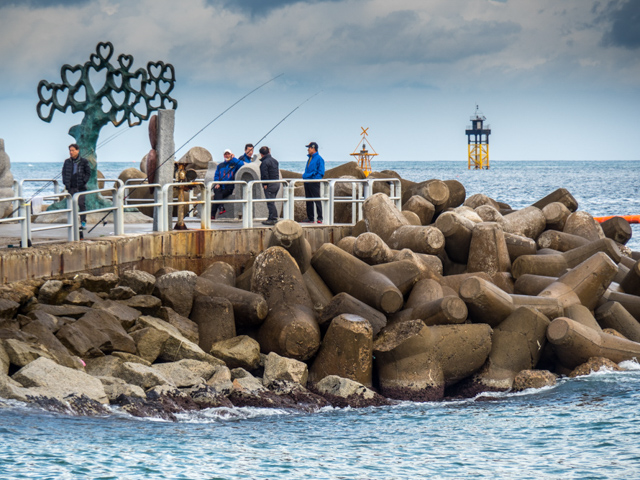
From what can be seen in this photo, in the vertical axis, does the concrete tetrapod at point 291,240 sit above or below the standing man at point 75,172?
below

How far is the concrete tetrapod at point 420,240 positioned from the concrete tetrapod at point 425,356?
3.21 m

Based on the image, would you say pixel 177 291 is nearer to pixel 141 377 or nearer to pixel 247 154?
pixel 141 377

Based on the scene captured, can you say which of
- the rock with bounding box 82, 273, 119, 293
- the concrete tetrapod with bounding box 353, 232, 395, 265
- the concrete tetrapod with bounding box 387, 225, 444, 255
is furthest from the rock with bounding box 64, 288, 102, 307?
the concrete tetrapod with bounding box 387, 225, 444, 255

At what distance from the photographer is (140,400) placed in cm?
994

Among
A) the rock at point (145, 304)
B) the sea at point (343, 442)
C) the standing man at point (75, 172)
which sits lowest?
the sea at point (343, 442)

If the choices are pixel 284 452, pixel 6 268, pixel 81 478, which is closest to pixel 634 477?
pixel 284 452

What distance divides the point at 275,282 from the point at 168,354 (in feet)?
7.47

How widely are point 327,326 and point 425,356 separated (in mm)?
1572

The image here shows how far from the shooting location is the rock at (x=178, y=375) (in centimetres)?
1072

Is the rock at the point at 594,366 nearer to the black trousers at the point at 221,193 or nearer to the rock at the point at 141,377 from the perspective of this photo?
the rock at the point at 141,377

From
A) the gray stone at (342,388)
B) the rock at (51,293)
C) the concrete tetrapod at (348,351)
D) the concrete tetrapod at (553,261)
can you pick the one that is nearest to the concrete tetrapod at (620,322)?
the concrete tetrapod at (553,261)

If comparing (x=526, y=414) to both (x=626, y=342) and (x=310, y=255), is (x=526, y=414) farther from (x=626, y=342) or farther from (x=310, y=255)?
(x=310, y=255)

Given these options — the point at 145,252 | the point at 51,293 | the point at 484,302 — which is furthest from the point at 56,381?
the point at 484,302

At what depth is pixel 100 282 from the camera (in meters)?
12.4
